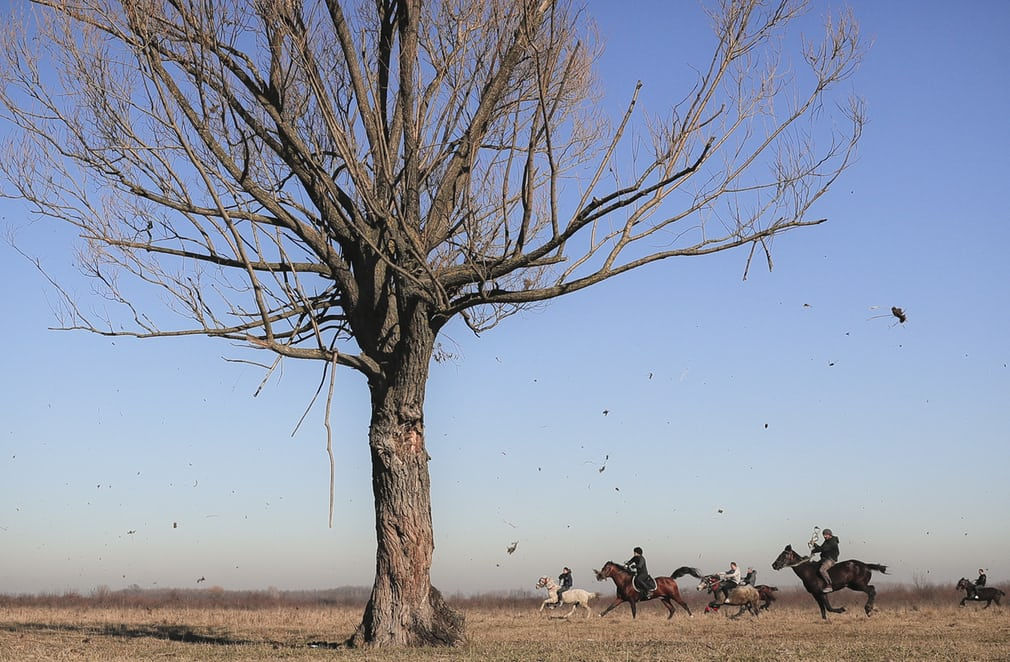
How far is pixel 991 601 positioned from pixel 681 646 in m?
16.7

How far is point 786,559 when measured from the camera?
64.4 ft

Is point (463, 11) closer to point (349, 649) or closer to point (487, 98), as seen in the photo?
point (487, 98)

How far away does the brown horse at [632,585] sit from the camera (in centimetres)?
2269

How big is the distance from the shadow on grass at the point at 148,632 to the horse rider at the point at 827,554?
10371mm

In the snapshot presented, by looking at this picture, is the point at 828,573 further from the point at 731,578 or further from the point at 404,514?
the point at 404,514

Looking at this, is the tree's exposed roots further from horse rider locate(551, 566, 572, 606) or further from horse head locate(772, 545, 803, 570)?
horse rider locate(551, 566, 572, 606)

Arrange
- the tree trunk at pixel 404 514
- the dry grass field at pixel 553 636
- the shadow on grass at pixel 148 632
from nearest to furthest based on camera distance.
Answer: the dry grass field at pixel 553 636
the tree trunk at pixel 404 514
the shadow on grass at pixel 148 632

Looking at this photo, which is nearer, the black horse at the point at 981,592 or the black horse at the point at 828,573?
the black horse at the point at 828,573

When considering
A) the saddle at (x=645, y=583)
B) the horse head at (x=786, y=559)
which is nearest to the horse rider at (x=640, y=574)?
the saddle at (x=645, y=583)

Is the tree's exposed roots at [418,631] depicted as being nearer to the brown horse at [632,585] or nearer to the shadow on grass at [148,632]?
the shadow on grass at [148,632]

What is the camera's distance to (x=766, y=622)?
20.0 meters

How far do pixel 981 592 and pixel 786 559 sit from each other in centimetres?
813

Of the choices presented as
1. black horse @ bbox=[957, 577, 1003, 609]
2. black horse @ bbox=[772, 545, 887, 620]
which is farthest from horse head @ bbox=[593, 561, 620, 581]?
black horse @ bbox=[957, 577, 1003, 609]

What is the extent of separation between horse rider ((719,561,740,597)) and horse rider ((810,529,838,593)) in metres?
3.54
